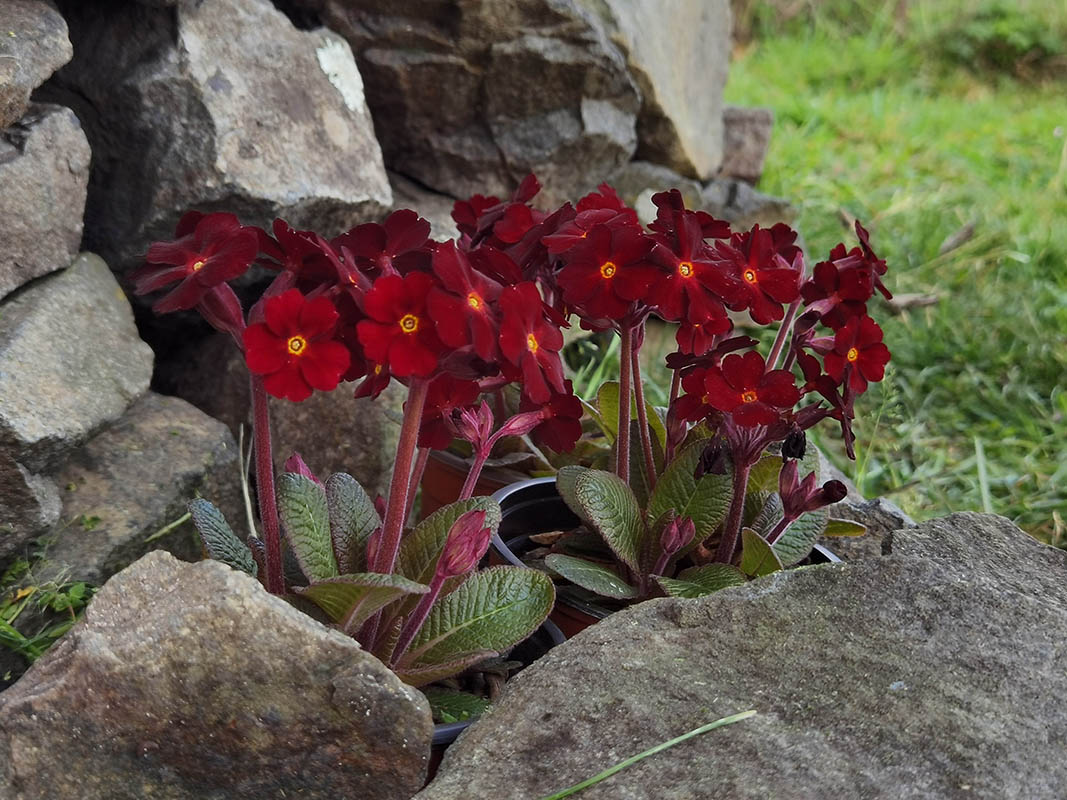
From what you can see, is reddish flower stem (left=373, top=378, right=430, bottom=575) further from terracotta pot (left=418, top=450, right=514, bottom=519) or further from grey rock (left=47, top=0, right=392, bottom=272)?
grey rock (left=47, top=0, right=392, bottom=272)

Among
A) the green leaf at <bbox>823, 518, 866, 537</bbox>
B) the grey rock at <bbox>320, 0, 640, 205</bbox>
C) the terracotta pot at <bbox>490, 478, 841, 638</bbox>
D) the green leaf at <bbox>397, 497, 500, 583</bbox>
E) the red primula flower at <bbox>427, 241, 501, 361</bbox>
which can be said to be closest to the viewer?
the red primula flower at <bbox>427, 241, 501, 361</bbox>

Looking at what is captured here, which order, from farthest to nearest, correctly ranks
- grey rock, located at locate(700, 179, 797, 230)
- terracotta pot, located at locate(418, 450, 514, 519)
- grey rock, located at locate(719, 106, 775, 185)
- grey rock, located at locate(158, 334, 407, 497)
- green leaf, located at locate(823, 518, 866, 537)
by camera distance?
grey rock, located at locate(719, 106, 775, 185), grey rock, located at locate(700, 179, 797, 230), grey rock, located at locate(158, 334, 407, 497), terracotta pot, located at locate(418, 450, 514, 519), green leaf, located at locate(823, 518, 866, 537)

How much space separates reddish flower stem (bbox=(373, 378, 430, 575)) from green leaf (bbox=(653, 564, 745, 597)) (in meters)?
0.43

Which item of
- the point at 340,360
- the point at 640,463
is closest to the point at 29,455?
the point at 340,360

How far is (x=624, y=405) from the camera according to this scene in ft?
5.66

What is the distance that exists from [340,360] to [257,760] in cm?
46

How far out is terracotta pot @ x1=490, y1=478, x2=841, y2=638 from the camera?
1.74m

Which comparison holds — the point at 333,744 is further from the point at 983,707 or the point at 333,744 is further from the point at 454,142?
the point at 454,142

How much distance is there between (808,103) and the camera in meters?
5.78

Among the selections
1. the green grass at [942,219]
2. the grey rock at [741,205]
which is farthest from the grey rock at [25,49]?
the grey rock at [741,205]

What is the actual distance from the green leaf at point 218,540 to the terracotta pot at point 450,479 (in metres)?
0.68

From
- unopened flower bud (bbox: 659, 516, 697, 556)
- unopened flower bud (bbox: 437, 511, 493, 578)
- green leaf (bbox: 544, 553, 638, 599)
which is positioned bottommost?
green leaf (bbox: 544, 553, 638, 599)

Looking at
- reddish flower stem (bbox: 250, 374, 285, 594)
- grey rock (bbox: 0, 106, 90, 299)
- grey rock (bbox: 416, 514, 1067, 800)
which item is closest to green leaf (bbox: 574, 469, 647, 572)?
grey rock (bbox: 416, 514, 1067, 800)

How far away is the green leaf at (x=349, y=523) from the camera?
5.03ft
